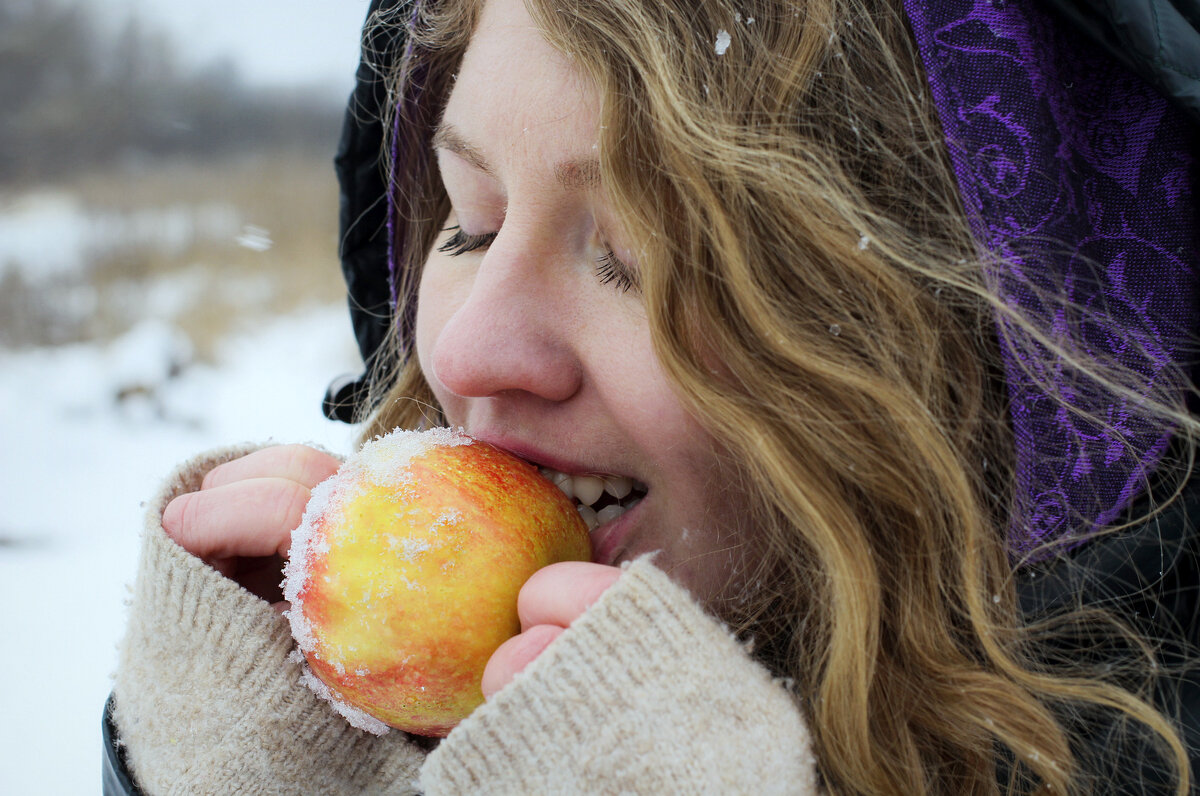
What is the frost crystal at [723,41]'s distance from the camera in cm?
105

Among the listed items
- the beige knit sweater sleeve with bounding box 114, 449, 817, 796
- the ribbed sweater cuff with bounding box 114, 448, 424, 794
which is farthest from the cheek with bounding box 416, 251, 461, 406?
the beige knit sweater sleeve with bounding box 114, 449, 817, 796

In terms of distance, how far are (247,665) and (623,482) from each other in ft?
1.90

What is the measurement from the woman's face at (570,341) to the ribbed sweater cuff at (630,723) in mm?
197

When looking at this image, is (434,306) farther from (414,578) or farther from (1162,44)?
(1162,44)

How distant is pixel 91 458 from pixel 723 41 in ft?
11.8

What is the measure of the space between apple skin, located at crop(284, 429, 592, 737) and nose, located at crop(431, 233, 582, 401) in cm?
12

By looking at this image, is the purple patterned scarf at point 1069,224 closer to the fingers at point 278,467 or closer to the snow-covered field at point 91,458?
the fingers at point 278,467

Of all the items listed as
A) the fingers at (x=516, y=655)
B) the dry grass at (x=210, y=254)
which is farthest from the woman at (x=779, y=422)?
the dry grass at (x=210, y=254)

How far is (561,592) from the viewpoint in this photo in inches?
37.9

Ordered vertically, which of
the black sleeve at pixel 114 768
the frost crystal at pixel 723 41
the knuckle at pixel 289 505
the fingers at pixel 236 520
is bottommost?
the black sleeve at pixel 114 768

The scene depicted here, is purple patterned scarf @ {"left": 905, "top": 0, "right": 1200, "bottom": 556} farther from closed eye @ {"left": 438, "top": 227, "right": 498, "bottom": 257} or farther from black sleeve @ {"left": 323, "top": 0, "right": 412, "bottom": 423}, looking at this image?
black sleeve @ {"left": 323, "top": 0, "right": 412, "bottom": 423}

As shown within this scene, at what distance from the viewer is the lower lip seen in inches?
45.5

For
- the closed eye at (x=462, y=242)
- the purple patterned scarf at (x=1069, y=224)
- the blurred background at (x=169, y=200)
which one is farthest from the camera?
the blurred background at (x=169, y=200)

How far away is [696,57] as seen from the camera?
1060 mm
